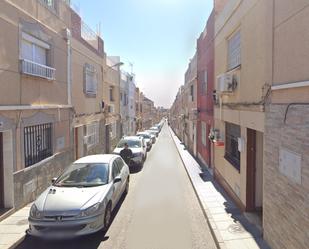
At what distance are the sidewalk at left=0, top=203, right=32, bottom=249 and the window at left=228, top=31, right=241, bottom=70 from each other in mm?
6902

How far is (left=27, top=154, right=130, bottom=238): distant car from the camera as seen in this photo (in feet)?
20.5

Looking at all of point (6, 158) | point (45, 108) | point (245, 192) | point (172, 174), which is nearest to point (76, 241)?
point (6, 158)

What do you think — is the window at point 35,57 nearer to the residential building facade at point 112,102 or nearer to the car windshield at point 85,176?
the car windshield at point 85,176

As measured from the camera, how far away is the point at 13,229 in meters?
6.94

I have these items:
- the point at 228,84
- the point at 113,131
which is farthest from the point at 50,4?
the point at 113,131

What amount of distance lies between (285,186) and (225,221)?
8.83 ft

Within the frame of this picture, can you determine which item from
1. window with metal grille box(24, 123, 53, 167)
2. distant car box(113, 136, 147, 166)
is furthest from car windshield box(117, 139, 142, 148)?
window with metal grille box(24, 123, 53, 167)

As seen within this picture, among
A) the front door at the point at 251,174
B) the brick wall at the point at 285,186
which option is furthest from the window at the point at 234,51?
the brick wall at the point at 285,186

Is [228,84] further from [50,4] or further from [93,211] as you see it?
[50,4]

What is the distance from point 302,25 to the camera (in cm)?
450

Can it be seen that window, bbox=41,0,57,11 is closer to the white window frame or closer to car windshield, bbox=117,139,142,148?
the white window frame

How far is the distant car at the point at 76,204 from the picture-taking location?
20.5 feet

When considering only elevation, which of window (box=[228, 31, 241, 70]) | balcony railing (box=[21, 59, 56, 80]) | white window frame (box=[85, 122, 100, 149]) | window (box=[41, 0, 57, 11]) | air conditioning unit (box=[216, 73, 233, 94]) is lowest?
white window frame (box=[85, 122, 100, 149])

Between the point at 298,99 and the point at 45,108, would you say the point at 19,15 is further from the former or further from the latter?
the point at 298,99
